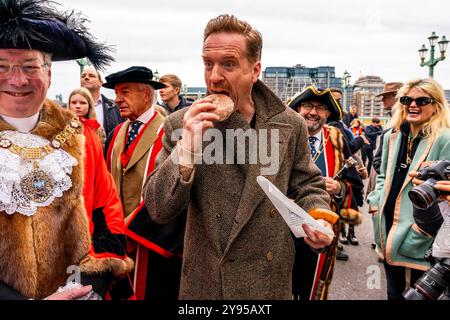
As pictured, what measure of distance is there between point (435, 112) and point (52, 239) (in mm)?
2953

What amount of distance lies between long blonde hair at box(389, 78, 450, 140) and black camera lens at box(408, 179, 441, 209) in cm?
121

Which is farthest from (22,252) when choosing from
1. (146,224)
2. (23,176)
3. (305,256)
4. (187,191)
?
(305,256)

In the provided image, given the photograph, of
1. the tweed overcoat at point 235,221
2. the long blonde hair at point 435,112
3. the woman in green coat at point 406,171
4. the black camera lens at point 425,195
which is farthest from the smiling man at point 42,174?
the long blonde hair at point 435,112

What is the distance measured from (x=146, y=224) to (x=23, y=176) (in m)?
1.01

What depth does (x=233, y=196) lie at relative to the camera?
171 centimetres

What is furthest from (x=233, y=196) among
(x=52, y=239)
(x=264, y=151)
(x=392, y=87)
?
(x=392, y=87)

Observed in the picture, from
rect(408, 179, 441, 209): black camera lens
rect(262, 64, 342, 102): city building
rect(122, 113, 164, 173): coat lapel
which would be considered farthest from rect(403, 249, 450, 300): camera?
rect(122, 113, 164, 173): coat lapel

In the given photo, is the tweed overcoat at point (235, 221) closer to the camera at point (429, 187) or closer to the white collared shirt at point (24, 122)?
the camera at point (429, 187)

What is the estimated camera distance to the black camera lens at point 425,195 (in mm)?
1778

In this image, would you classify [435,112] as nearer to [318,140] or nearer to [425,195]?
[318,140]

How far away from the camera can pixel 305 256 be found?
119 inches

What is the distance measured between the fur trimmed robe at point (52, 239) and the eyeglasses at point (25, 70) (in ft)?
0.63

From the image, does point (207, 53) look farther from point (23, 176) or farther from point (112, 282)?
point (112, 282)

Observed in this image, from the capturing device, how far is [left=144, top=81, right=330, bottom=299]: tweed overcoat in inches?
65.8
